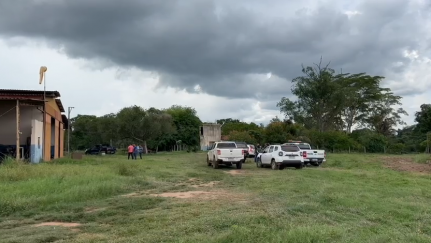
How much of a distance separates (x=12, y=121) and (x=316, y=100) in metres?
44.0

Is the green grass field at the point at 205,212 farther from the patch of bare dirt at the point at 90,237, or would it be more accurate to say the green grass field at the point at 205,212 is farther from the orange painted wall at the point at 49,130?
the orange painted wall at the point at 49,130

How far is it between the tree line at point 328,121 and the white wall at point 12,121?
31962 millimetres

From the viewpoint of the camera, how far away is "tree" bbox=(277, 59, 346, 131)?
62.3m

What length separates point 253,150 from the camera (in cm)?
4194

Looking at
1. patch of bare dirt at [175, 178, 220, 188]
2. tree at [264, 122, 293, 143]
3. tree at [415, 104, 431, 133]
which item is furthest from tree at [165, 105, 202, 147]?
patch of bare dirt at [175, 178, 220, 188]

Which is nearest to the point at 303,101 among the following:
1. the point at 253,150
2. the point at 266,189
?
the point at 253,150

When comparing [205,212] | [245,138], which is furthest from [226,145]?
[245,138]

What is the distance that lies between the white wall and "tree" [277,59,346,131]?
41.4m

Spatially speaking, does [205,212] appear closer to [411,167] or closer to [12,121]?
[411,167]

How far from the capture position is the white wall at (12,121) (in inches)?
1177

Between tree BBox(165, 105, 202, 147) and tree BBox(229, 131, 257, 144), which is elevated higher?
tree BBox(165, 105, 202, 147)

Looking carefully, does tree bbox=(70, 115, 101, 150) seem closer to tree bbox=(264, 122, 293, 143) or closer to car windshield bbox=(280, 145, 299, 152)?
tree bbox=(264, 122, 293, 143)

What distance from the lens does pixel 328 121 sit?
223 feet

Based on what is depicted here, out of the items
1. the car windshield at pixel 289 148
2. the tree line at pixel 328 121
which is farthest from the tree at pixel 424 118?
the car windshield at pixel 289 148
